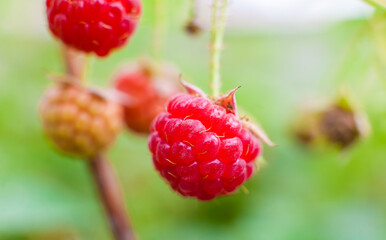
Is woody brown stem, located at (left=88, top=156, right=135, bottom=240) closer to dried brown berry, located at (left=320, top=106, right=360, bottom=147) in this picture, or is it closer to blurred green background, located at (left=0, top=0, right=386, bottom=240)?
blurred green background, located at (left=0, top=0, right=386, bottom=240)

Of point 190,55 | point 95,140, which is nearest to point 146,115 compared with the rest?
point 95,140

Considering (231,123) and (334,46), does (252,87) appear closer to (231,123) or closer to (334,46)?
(334,46)

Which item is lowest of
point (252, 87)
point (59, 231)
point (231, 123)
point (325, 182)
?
point (231, 123)

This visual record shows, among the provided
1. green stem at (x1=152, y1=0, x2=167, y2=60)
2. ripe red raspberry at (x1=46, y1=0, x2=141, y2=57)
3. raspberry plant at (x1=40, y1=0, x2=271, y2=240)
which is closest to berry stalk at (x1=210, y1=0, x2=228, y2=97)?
raspberry plant at (x1=40, y1=0, x2=271, y2=240)

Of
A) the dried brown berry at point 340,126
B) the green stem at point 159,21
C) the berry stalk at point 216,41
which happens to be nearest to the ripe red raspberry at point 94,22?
the berry stalk at point 216,41

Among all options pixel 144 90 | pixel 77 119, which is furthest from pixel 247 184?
pixel 77 119

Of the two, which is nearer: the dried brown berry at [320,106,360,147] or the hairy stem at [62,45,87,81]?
the hairy stem at [62,45,87,81]

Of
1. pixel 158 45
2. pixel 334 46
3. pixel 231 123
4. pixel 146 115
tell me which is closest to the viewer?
pixel 231 123

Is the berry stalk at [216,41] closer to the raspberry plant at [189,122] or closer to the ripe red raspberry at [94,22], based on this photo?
the raspberry plant at [189,122]
